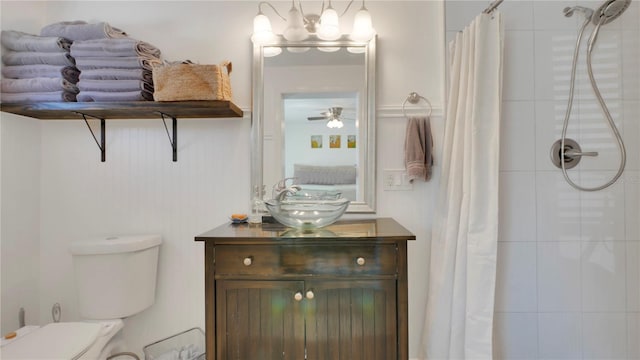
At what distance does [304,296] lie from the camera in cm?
124

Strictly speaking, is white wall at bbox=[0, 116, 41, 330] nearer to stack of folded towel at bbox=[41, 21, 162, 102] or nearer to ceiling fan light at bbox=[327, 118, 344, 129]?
stack of folded towel at bbox=[41, 21, 162, 102]

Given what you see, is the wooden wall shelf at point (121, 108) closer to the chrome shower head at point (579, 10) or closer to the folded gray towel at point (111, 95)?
the folded gray towel at point (111, 95)

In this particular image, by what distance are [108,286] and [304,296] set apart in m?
1.00

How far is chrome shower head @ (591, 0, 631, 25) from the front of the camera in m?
1.44

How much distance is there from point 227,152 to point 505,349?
1720 millimetres

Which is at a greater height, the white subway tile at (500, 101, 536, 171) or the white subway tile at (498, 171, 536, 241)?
the white subway tile at (500, 101, 536, 171)

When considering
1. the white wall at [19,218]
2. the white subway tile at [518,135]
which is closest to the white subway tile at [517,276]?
the white subway tile at [518,135]

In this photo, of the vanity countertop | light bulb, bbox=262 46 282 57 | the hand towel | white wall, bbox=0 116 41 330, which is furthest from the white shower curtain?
white wall, bbox=0 116 41 330

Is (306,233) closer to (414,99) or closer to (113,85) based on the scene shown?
(414,99)

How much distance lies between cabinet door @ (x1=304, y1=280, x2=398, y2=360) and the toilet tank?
36.5 inches

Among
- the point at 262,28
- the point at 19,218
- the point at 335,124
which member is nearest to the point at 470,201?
the point at 335,124

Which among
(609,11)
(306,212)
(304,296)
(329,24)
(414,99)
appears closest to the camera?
(304,296)

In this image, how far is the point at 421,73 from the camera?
5.57 feet

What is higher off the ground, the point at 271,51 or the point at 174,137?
the point at 271,51
